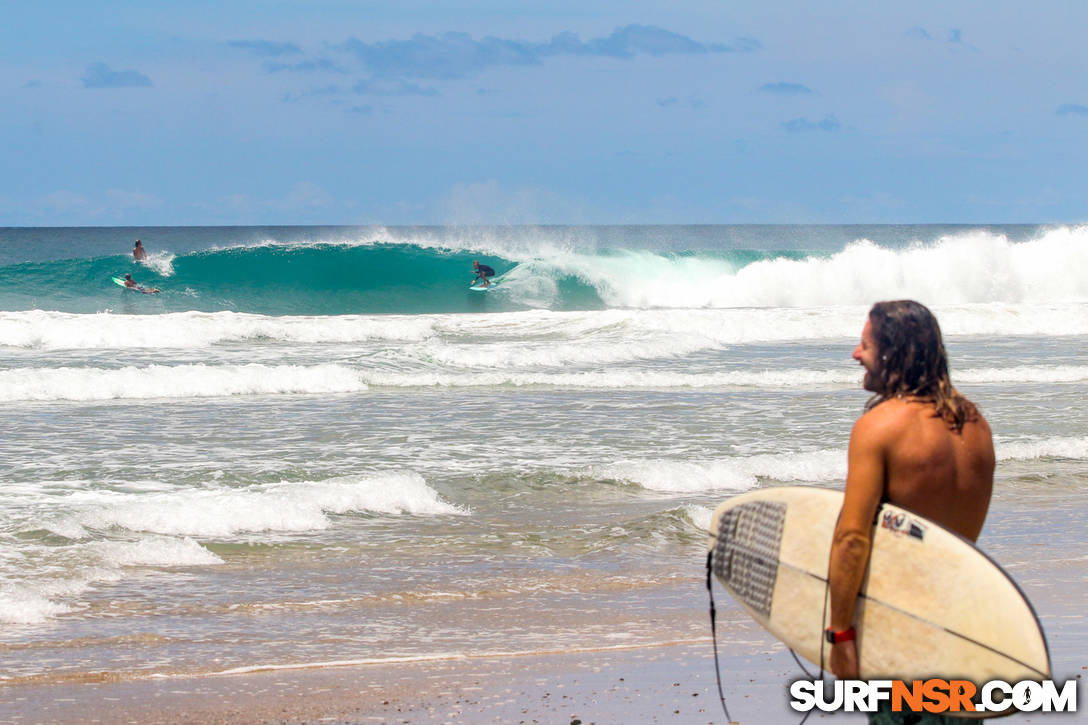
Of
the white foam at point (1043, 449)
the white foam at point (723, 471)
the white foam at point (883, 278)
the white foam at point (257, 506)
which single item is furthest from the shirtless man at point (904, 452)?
the white foam at point (883, 278)

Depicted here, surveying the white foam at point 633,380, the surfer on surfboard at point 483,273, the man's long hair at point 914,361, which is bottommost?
the white foam at point 633,380

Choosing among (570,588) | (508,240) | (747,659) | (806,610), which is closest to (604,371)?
(570,588)

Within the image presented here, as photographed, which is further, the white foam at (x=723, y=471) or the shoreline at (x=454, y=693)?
the white foam at (x=723, y=471)

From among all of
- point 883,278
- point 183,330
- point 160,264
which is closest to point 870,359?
point 183,330

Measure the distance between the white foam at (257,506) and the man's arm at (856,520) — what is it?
4768mm

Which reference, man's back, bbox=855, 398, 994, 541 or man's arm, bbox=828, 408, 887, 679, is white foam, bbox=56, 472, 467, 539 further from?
man's back, bbox=855, 398, 994, 541

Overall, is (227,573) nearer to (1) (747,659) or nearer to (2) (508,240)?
(1) (747,659)

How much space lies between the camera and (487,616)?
16.4 ft

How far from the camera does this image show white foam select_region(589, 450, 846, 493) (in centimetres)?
796

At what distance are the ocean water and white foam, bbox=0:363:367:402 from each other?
0.05 m

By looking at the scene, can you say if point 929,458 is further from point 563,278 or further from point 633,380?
point 563,278

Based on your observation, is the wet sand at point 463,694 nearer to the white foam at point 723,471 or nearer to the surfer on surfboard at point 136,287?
the white foam at point 723,471

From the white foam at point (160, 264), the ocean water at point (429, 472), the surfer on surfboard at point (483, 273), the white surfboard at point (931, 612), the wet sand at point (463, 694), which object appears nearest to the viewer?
the white surfboard at point (931, 612)

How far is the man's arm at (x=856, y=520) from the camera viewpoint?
91.7 inches
